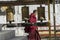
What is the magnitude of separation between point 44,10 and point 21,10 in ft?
1.55

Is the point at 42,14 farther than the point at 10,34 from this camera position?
Yes

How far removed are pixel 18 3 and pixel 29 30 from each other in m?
1.43

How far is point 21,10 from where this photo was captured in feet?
16.7

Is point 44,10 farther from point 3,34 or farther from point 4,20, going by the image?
point 3,34

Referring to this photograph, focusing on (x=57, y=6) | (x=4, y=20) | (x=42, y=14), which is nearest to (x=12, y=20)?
(x=4, y=20)

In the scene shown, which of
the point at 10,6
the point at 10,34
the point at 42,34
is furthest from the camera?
the point at 10,6

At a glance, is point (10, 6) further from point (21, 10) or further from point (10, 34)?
point (10, 34)

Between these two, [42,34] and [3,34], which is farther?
[42,34]

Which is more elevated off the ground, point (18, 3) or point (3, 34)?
point (18, 3)

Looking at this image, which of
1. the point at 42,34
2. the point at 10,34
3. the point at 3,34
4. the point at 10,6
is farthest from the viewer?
the point at 10,6

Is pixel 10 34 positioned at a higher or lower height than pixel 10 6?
lower

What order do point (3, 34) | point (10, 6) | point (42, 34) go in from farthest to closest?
point (10, 6) < point (42, 34) < point (3, 34)

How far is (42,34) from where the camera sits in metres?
4.60

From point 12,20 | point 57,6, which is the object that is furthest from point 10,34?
point 57,6
